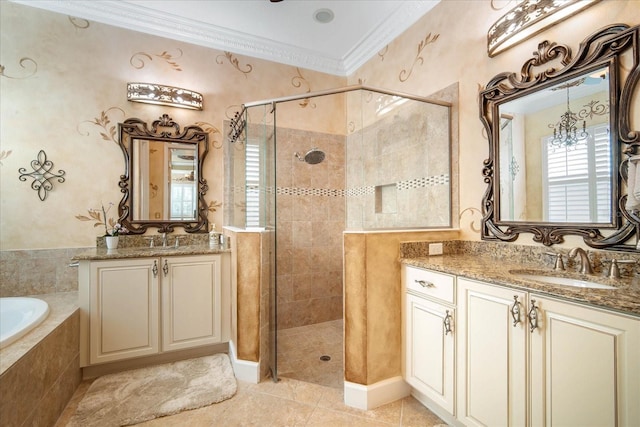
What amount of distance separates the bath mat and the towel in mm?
2325

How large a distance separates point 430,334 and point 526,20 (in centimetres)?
186

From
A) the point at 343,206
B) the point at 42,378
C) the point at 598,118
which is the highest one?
the point at 598,118

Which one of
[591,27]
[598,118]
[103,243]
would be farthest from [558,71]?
[103,243]

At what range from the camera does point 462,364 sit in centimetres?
144

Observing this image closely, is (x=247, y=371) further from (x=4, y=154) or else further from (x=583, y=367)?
(x=4, y=154)

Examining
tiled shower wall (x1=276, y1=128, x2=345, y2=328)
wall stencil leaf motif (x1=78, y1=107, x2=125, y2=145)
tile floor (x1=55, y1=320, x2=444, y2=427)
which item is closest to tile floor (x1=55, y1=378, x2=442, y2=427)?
tile floor (x1=55, y1=320, x2=444, y2=427)

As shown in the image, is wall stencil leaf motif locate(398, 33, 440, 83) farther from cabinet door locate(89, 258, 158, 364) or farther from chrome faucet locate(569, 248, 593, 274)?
cabinet door locate(89, 258, 158, 364)

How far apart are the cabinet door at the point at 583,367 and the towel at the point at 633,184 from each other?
528 mm

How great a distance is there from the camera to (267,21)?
2.65 meters

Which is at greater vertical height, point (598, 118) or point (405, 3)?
point (405, 3)

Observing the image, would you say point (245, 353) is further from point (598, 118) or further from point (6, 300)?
point (598, 118)

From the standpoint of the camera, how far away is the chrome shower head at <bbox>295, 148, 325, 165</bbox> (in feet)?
9.43

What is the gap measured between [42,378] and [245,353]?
1.08 m

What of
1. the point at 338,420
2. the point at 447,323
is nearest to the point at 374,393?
the point at 338,420
